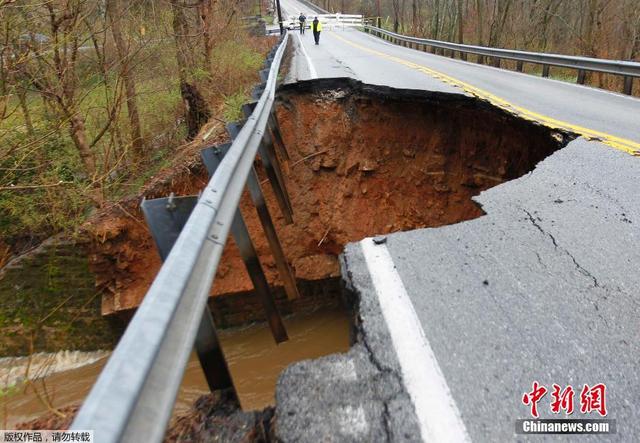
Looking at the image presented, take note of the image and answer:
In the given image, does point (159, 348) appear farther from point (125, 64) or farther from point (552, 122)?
point (125, 64)

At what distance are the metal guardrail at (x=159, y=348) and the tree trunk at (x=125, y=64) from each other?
31.1 ft

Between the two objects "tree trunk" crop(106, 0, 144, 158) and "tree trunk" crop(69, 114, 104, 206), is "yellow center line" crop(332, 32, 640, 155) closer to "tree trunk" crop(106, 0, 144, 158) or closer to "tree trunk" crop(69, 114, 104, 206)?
"tree trunk" crop(106, 0, 144, 158)

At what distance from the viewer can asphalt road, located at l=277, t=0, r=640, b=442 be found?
1689 mm

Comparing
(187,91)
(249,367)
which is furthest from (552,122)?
(187,91)

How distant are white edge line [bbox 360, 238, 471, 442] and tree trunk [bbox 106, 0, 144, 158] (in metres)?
9.29

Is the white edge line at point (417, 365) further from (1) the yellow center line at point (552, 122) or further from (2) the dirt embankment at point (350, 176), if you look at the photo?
(2) the dirt embankment at point (350, 176)

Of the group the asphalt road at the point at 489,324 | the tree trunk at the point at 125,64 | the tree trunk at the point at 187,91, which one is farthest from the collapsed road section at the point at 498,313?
the tree trunk at the point at 187,91

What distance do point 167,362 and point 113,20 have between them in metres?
11.3

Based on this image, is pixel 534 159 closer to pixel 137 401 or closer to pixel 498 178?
pixel 498 178

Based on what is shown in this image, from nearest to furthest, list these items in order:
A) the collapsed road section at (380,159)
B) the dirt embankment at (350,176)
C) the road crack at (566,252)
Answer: the road crack at (566,252) → the dirt embankment at (350,176) → the collapsed road section at (380,159)

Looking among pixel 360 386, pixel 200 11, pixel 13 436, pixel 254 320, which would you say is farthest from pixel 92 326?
pixel 200 11

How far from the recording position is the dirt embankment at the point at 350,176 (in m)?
7.89

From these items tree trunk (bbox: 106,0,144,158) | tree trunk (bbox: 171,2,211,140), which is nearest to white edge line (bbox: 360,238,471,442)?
tree trunk (bbox: 106,0,144,158)

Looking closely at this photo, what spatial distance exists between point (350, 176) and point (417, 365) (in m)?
7.98
